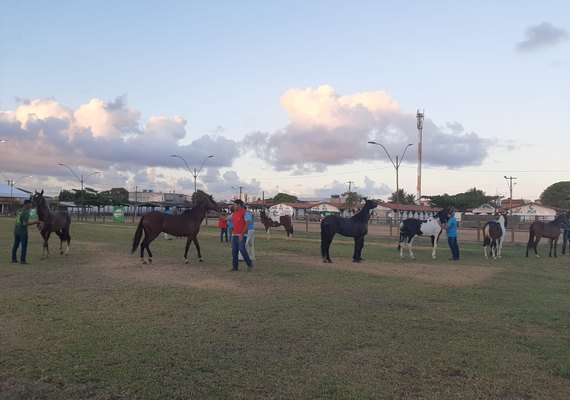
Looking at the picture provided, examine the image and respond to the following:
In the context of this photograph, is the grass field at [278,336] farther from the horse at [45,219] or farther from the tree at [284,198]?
the tree at [284,198]

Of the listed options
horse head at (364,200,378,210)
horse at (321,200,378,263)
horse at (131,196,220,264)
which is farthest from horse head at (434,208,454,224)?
horse at (131,196,220,264)

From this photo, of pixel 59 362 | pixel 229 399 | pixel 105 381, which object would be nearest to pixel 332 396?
pixel 229 399

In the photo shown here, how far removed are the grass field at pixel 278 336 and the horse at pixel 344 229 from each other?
3.34m

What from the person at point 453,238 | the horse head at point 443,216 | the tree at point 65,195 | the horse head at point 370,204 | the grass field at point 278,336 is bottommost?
the grass field at point 278,336

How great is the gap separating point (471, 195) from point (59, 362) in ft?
356

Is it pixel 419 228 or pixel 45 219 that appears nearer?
pixel 45 219

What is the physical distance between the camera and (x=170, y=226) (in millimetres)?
14797

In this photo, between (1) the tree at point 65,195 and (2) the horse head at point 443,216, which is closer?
(2) the horse head at point 443,216

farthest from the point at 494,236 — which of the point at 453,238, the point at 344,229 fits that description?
the point at 344,229

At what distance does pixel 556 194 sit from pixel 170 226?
118319mm

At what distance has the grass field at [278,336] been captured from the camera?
458cm

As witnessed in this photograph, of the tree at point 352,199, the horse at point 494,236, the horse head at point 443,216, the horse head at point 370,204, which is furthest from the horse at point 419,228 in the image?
the tree at point 352,199

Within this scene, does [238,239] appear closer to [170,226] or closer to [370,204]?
[170,226]

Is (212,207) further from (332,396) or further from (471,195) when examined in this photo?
(471,195)
